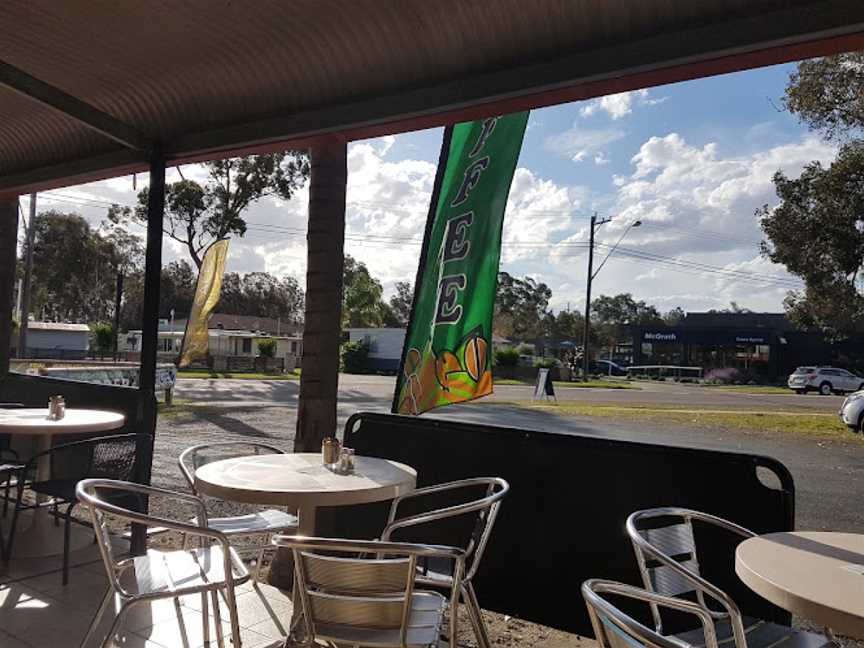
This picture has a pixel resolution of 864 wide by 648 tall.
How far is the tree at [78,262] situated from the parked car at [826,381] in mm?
43768

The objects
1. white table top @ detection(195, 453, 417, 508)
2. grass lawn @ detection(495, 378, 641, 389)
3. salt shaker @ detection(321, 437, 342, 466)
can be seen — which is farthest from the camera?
grass lawn @ detection(495, 378, 641, 389)

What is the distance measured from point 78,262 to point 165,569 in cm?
5083

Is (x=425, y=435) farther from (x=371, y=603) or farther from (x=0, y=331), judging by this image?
(x=0, y=331)

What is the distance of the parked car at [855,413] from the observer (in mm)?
14102

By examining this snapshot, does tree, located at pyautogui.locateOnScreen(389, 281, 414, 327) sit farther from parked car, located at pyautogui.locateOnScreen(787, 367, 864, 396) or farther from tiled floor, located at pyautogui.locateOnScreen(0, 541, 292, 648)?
tiled floor, located at pyautogui.locateOnScreen(0, 541, 292, 648)

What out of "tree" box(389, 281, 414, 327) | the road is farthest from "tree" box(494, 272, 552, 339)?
the road

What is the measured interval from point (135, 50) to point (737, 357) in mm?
50290

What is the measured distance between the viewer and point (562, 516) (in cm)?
329

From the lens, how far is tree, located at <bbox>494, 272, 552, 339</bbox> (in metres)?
71.6

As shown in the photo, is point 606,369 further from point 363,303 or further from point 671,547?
point 671,547

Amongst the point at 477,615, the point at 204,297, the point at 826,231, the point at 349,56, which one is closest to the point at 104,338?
the point at 204,297

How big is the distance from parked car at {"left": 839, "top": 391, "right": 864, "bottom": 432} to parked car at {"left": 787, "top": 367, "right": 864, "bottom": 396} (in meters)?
19.4

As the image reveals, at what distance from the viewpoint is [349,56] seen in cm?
Result: 340

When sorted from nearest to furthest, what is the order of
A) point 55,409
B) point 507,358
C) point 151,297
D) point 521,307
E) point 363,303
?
point 55,409 → point 151,297 → point 507,358 → point 363,303 → point 521,307
